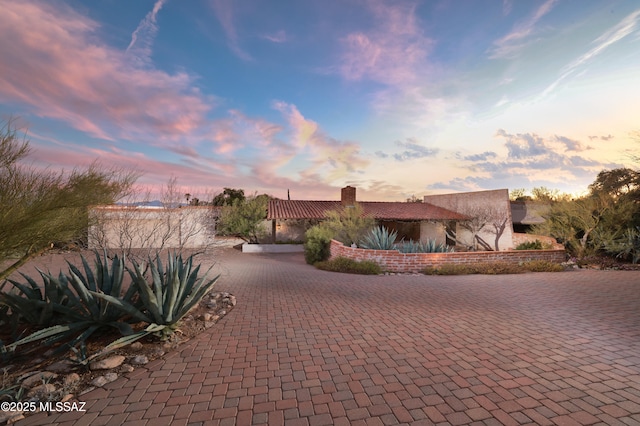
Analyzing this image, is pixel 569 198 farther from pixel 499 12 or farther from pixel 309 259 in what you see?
pixel 309 259

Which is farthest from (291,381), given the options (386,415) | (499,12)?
(499,12)

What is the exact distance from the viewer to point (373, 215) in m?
19.0

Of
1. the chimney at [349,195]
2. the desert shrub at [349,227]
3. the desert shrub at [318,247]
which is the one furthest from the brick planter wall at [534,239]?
the chimney at [349,195]

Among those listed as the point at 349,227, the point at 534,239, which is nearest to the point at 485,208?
the point at 534,239

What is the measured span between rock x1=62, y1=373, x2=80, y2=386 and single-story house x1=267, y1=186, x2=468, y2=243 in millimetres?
16231

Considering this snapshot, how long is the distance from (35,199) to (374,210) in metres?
19.4

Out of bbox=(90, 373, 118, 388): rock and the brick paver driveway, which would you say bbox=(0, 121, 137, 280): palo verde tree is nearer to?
bbox=(90, 373, 118, 388): rock

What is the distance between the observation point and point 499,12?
23.7 feet

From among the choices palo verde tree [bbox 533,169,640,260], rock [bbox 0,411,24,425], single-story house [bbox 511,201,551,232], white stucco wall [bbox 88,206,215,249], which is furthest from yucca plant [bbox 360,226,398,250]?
single-story house [bbox 511,201,551,232]

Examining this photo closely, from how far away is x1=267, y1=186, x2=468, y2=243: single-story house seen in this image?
65.2 feet

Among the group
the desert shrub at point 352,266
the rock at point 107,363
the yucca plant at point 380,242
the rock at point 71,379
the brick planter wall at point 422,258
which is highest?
the yucca plant at point 380,242

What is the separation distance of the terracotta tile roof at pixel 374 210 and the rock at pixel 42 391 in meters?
16.6

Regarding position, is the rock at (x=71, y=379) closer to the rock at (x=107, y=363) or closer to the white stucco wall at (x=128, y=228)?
the rock at (x=107, y=363)

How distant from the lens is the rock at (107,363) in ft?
10.3
